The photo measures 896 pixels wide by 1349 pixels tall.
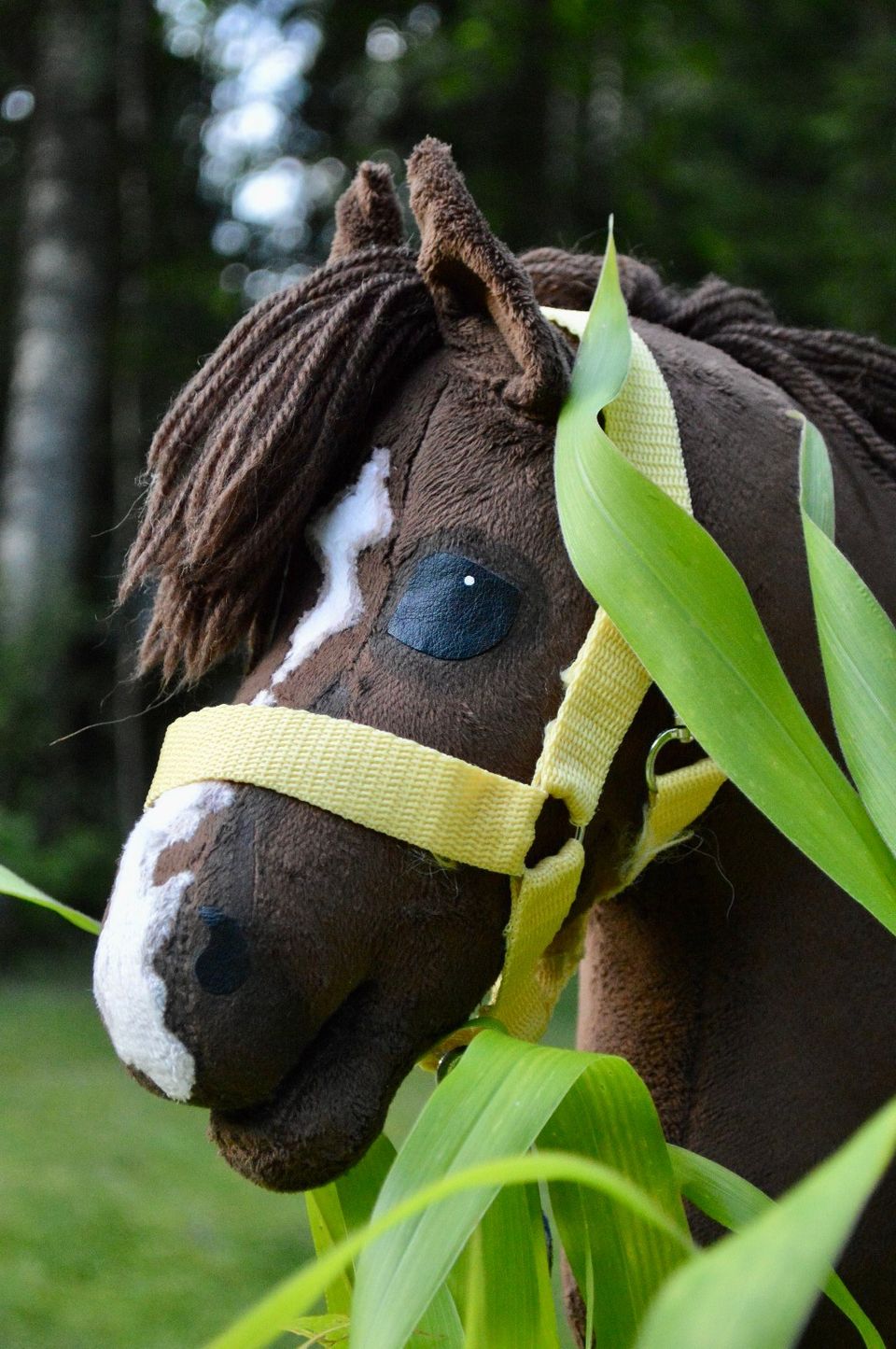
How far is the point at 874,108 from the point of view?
4527 millimetres

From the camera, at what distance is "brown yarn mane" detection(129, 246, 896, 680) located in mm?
864

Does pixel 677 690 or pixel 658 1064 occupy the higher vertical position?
pixel 677 690

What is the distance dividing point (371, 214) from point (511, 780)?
0.46 meters

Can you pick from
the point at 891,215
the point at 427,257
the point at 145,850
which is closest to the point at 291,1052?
the point at 145,850

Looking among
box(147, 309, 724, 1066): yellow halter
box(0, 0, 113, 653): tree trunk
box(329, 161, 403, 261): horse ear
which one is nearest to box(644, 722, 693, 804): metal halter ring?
box(147, 309, 724, 1066): yellow halter

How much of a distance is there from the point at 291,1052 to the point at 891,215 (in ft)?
14.5

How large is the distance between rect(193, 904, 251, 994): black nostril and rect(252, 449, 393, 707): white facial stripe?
5.7 inches

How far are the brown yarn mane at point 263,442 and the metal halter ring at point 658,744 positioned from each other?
0.27 meters

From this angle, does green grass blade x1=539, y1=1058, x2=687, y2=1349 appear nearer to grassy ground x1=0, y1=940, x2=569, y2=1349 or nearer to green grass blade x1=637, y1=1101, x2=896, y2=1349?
green grass blade x1=637, y1=1101, x2=896, y2=1349

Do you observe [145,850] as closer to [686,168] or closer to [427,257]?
[427,257]

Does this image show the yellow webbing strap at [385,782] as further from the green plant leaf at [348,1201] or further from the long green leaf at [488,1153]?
the green plant leaf at [348,1201]

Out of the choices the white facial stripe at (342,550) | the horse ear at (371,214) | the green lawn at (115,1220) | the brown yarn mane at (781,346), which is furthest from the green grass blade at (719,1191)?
the green lawn at (115,1220)

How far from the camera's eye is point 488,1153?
2.00 ft

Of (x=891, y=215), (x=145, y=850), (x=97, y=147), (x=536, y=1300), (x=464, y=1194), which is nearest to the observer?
(x=464, y=1194)
